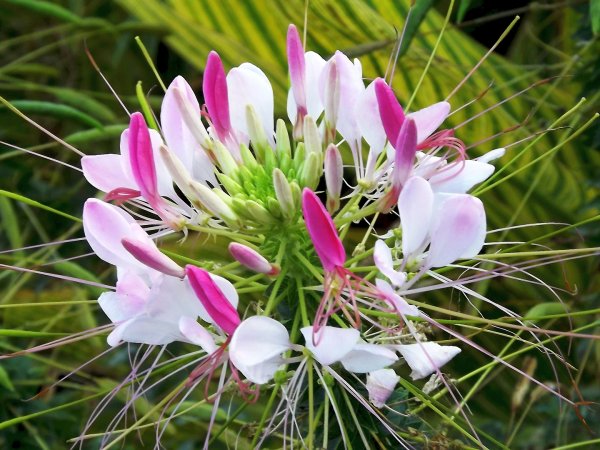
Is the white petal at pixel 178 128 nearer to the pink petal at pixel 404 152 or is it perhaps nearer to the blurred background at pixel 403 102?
the pink petal at pixel 404 152

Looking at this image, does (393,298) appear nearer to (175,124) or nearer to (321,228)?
(321,228)

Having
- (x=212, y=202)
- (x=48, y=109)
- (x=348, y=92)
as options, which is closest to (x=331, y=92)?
(x=348, y=92)

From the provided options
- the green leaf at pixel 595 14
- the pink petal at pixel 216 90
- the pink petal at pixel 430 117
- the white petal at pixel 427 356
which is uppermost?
the pink petal at pixel 216 90

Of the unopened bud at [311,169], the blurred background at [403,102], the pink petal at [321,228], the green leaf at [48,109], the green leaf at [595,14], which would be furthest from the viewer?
the blurred background at [403,102]

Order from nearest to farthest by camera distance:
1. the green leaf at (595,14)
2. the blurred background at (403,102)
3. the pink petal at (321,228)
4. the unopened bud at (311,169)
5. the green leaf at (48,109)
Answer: the pink petal at (321,228)
the unopened bud at (311,169)
the green leaf at (595,14)
the green leaf at (48,109)
the blurred background at (403,102)

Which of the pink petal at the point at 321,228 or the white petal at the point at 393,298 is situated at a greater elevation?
the pink petal at the point at 321,228

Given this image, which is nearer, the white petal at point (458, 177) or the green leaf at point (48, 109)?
the white petal at point (458, 177)

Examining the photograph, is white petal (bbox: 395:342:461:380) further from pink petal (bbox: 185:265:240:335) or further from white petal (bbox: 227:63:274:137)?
white petal (bbox: 227:63:274:137)

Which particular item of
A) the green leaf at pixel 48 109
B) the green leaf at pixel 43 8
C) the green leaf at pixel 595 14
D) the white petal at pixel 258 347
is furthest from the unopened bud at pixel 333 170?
the green leaf at pixel 43 8

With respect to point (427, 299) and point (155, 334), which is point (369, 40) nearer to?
point (427, 299)
